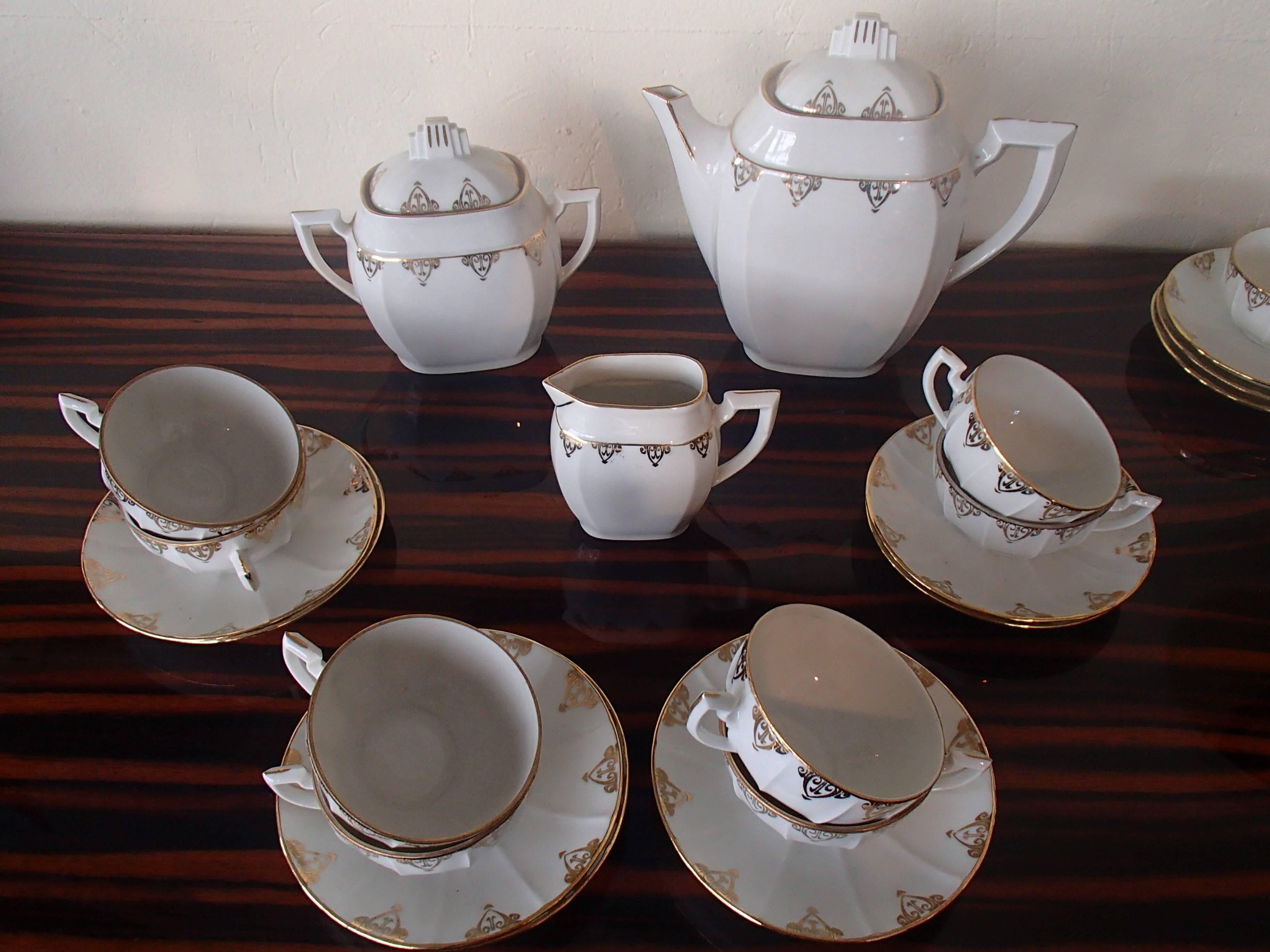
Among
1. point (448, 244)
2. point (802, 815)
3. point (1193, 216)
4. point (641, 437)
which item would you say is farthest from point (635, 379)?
point (1193, 216)

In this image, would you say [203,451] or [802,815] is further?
[203,451]

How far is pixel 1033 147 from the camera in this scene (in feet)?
1.85

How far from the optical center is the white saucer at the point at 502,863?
379mm

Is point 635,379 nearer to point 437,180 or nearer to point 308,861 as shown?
point 437,180

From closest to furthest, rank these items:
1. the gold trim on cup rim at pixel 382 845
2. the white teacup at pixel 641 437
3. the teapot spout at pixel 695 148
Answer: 1. the gold trim on cup rim at pixel 382 845
2. the white teacup at pixel 641 437
3. the teapot spout at pixel 695 148

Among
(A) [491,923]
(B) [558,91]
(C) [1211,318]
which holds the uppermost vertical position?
(B) [558,91]

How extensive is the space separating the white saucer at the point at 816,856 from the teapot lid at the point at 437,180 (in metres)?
0.35

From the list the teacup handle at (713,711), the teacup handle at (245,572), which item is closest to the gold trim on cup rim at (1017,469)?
the teacup handle at (713,711)

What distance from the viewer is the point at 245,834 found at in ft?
1.38

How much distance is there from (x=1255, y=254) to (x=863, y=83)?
0.38 m

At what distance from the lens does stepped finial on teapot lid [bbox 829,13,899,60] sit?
0.53m

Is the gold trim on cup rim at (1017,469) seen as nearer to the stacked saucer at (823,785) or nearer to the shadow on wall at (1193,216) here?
the stacked saucer at (823,785)

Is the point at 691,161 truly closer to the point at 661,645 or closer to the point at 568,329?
the point at 568,329

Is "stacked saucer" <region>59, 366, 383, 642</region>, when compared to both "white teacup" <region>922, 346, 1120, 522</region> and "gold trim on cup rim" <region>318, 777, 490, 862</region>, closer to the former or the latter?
"gold trim on cup rim" <region>318, 777, 490, 862</region>
